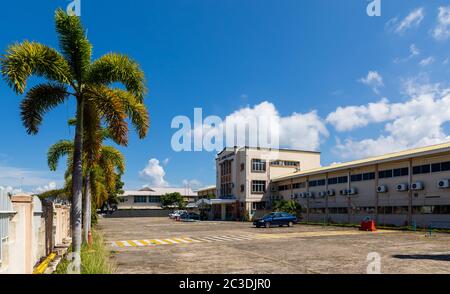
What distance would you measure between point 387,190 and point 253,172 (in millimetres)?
31782

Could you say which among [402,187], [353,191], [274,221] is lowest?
[274,221]

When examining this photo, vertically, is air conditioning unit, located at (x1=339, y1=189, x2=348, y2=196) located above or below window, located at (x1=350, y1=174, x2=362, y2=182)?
below

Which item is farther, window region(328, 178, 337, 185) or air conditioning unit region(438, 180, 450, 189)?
window region(328, 178, 337, 185)

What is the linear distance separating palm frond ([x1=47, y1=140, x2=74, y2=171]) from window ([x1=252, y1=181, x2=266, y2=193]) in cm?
4840

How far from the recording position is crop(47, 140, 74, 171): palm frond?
2359cm

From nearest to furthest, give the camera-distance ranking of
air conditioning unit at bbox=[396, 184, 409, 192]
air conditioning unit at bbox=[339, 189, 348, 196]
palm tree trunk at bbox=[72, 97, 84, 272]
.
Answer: palm tree trunk at bbox=[72, 97, 84, 272], air conditioning unit at bbox=[396, 184, 409, 192], air conditioning unit at bbox=[339, 189, 348, 196]

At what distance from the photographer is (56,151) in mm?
23781

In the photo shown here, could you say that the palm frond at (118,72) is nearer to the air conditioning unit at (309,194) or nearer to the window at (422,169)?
the window at (422,169)

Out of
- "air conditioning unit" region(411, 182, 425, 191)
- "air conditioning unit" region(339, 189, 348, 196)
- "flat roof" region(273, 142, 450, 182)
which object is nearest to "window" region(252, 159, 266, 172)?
"flat roof" region(273, 142, 450, 182)

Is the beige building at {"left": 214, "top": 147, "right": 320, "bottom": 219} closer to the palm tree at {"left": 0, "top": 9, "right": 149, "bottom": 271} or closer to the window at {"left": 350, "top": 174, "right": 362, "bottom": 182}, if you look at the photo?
the window at {"left": 350, "top": 174, "right": 362, "bottom": 182}

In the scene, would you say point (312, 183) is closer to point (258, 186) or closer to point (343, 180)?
point (343, 180)

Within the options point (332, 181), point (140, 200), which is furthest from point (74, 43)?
point (140, 200)
